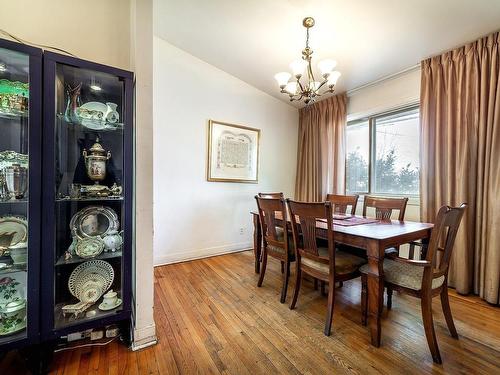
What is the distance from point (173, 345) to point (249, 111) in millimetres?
3140

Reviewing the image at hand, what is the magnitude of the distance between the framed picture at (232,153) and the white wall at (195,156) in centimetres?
10

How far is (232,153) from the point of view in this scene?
11.3 ft

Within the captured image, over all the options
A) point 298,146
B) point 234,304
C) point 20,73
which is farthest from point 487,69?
point 20,73

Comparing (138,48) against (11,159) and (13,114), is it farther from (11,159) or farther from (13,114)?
(11,159)

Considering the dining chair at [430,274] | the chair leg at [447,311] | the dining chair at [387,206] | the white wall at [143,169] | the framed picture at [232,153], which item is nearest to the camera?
the dining chair at [430,274]

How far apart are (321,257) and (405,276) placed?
0.54 m

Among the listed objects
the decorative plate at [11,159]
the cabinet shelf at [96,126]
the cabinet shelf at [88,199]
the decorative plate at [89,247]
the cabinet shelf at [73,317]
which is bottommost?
the cabinet shelf at [73,317]

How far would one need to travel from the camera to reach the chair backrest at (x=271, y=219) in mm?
2012

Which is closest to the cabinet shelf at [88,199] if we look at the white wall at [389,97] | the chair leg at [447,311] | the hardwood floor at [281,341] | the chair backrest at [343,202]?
the hardwood floor at [281,341]

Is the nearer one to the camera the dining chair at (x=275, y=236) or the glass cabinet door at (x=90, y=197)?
the glass cabinet door at (x=90, y=197)

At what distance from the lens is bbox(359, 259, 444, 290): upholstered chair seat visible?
1444 mm

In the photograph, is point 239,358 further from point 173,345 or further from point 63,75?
point 63,75

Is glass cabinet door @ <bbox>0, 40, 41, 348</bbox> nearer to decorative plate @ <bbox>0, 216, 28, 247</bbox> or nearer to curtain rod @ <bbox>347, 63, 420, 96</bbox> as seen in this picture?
decorative plate @ <bbox>0, 216, 28, 247</bbox>

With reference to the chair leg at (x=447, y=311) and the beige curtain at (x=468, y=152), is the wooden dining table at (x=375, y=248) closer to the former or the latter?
the chair leg at (x=447, y=311)
